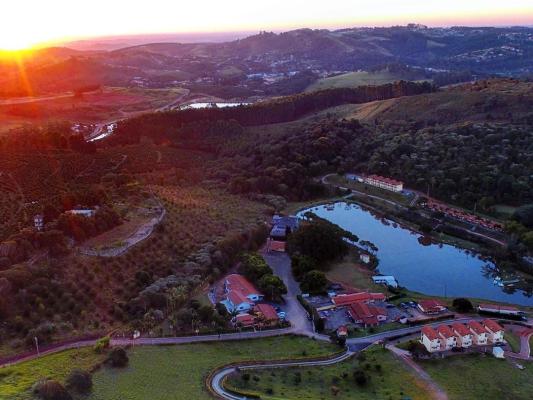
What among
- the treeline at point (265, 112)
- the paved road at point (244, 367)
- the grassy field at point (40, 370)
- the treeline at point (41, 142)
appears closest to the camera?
the grassy field at point (40, 370)

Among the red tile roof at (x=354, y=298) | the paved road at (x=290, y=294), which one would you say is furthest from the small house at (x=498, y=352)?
the paved road at (x=290, y=294)

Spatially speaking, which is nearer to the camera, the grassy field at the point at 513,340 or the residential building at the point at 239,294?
the grassy field at the point at 513,340

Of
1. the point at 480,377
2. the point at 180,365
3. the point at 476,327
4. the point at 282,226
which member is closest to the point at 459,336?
the point at 476,327

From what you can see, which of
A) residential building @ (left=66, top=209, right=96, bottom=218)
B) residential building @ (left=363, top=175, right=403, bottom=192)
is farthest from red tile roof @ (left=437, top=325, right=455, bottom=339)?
residential building @ (left=363, top=175, right=403, bottom=192)

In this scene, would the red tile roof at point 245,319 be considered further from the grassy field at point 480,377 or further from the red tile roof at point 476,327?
the red tile roof at point 476,327

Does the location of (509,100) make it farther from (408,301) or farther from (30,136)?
(30,136)

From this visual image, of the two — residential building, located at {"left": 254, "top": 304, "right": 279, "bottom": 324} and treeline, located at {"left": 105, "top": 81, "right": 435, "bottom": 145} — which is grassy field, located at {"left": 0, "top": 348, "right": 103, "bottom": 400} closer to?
residential building, located at {"left": 254, "top": 304, "right": 279, "bottom": 324}
